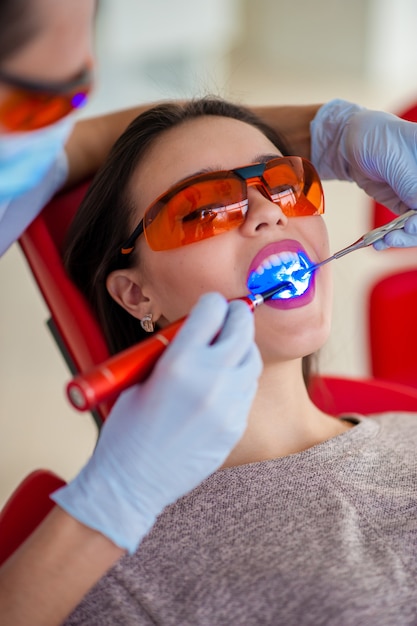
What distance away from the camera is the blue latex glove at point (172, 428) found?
1.01 metres

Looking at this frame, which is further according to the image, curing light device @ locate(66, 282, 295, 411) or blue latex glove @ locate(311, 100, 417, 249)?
blue latex glove @ locate(311, 100, 417, 249)

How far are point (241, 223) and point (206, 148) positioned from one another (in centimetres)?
17

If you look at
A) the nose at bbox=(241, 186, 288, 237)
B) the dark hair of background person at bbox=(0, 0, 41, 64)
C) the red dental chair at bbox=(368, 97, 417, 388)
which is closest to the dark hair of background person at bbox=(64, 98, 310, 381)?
the nose at bbox=(241, 186, 288, 237)

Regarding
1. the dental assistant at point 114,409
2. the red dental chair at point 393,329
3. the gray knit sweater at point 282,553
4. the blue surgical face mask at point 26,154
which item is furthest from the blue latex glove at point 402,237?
the red dental chair at point 393,329

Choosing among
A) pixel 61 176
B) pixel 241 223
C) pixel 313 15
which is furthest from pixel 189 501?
pixel 313 15

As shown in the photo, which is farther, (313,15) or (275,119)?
(313,15)

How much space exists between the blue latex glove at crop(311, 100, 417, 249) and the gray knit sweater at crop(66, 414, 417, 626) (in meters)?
0.44

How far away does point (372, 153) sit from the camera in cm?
157

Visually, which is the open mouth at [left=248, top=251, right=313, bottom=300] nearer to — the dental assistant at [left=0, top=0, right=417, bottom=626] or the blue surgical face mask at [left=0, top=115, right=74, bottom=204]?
the dental assistant at [left=0, top=0, right=417, bottom=626]

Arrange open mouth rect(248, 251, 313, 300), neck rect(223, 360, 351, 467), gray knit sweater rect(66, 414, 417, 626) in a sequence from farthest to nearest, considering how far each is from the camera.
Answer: neck rect(223, 360, 351, 467) < open mouth rect(248, 251, 313, 300) < gray knit sweater rect(66, 414, 417, 626)

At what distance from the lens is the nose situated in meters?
1.38

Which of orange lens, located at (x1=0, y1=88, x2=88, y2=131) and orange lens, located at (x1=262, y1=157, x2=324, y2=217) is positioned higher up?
orange lens, located at (x1=0, y1=88, x2=88, y2=131)

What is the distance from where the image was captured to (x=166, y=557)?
1.27 metres

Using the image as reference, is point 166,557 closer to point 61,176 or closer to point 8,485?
point 61,176
